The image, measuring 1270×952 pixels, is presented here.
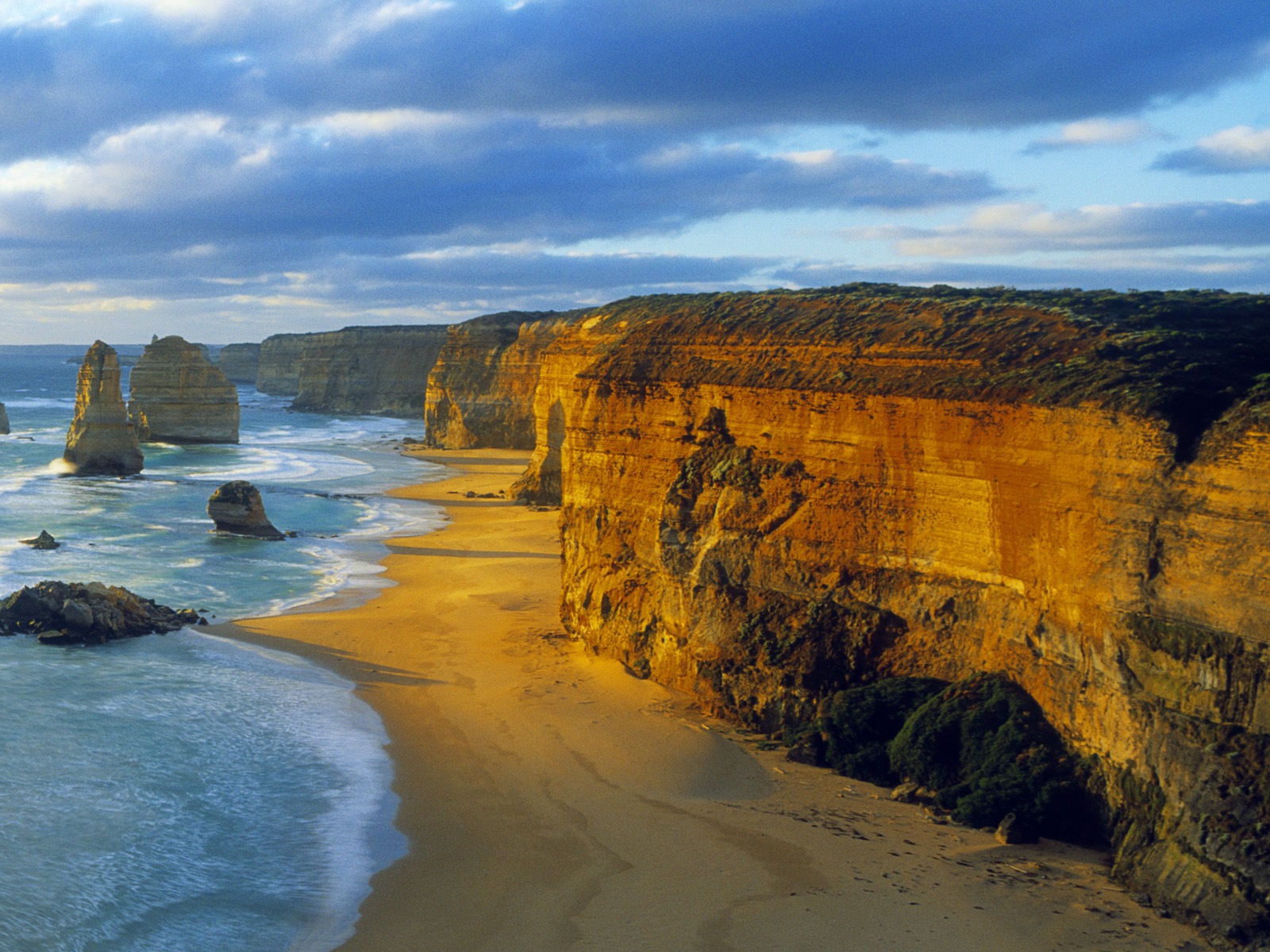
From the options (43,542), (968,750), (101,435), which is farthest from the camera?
(101,435)

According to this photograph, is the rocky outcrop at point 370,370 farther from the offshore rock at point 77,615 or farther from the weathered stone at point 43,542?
the offshore rock at point 77,615

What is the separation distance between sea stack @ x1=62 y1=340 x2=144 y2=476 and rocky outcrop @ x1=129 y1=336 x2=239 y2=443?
510 inches

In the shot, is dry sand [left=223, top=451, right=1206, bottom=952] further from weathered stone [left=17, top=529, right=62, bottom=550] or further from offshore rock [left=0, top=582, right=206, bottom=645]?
weathered stone [left=17, top=529, right=62, bottom=550]

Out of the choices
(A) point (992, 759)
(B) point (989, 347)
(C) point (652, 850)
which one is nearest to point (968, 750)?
(A) point (992, 759)

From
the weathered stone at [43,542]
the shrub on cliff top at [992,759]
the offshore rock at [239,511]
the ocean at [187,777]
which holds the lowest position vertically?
the ocean at [187,777]

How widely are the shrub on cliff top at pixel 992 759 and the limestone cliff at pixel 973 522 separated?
1.16 feet

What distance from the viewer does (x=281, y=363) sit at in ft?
493

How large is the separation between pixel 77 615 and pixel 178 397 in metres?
50.9

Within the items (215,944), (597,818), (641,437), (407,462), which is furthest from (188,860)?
(407,462)

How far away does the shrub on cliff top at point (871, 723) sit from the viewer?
1545 centimetres

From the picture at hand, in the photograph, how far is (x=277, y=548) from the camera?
36.7 metres

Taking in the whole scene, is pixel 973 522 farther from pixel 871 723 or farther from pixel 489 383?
pixel 489 383

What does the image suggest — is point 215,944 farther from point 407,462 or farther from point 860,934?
point 407,462

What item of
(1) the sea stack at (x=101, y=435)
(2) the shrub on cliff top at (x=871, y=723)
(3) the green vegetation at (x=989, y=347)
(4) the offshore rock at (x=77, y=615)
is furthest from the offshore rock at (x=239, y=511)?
(2) the shrub on cliff top at (x=871, y=723)
